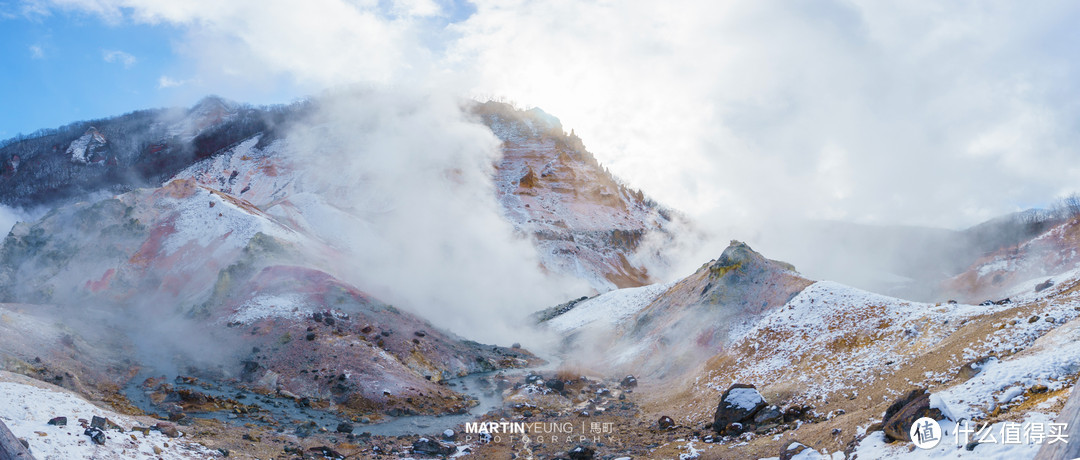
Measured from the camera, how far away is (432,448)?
20938mm

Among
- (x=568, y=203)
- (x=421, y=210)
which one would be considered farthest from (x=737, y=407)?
(x=568, y=203)

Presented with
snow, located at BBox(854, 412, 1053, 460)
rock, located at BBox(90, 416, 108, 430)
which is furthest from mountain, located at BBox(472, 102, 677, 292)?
snow, located at BBox(854, 412, 1053, 460)

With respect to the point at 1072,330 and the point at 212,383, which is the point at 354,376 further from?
the point at 1072,330

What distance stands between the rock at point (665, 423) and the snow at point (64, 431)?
1664 centimetres

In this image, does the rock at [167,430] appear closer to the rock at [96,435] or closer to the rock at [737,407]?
the rock at [96,435]

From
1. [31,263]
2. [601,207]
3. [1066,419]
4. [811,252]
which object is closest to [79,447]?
[1066,419]

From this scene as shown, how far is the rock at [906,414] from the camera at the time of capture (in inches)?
459

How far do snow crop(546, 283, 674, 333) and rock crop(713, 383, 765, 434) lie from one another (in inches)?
1085

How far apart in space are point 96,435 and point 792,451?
61.4ft

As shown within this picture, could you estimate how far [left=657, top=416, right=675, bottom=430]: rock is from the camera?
74.2 feet

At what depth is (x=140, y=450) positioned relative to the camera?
15.4 meters

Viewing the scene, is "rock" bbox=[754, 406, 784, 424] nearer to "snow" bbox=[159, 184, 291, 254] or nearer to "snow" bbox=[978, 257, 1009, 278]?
"snow" bbox=[159, 184, 291, 254]

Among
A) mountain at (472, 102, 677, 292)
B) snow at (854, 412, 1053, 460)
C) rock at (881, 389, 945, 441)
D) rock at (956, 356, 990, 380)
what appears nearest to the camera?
snow at (854, 412, 1053, 460)

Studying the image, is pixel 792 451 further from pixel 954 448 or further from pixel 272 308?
pixel 272 308
